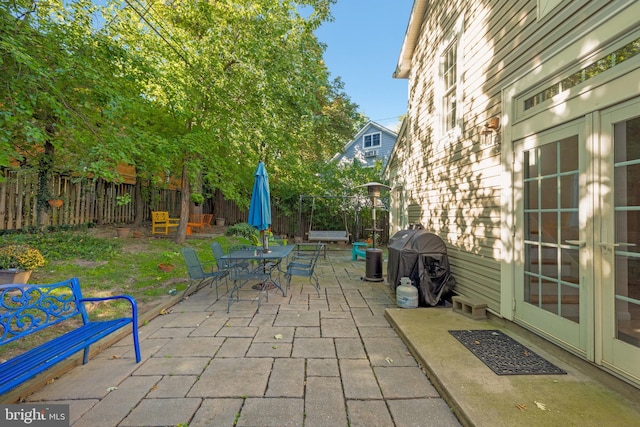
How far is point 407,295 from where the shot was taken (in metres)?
4.21

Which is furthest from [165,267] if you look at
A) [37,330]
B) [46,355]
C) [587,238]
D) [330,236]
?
[587,238]

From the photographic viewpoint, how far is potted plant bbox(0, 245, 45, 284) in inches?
177

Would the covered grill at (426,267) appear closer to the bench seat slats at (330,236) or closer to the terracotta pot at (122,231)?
the bench seat slats at (330,236)

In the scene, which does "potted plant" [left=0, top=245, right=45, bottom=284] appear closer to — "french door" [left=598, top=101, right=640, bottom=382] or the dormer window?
"french door" [left=598, top=101, right=640, bottom=382]

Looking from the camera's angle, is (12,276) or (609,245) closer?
(609,245)

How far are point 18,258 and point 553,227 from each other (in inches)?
277

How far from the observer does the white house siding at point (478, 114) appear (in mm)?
2977

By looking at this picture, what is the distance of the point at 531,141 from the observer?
3051 mm

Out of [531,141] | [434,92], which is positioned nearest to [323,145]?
[434,92]

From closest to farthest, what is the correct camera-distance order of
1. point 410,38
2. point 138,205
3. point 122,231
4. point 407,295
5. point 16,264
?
point 407,295
point 16,264
point 410,38
point 122,231
point 138,205

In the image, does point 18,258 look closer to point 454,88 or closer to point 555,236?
point 555,236

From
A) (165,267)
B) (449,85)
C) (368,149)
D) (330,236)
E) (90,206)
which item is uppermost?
(368,149)

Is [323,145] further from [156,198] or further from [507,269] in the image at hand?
[507,269]

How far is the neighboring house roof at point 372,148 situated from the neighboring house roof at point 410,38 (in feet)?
36.6
